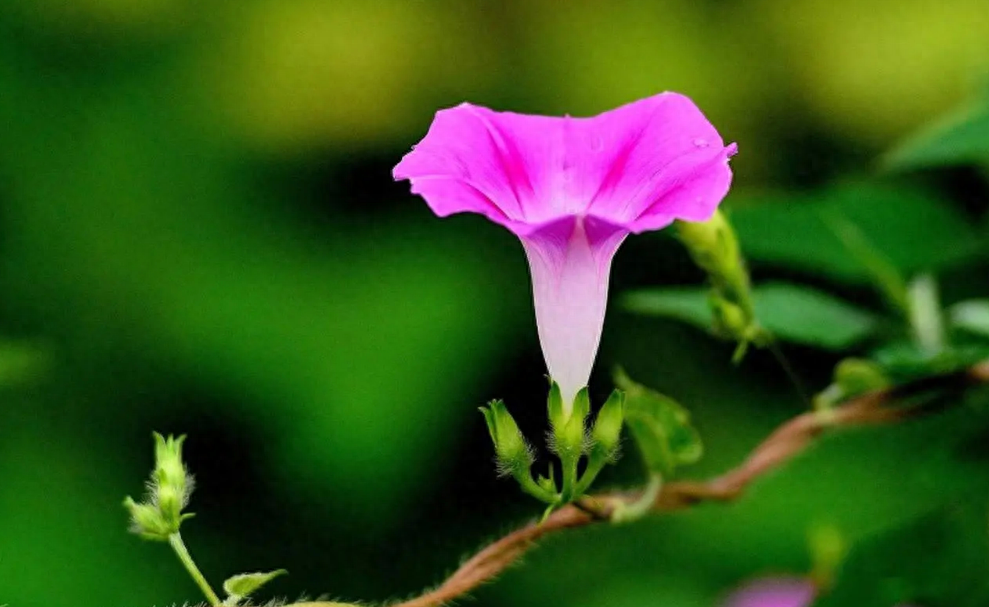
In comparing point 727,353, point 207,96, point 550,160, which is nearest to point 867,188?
point 550,160

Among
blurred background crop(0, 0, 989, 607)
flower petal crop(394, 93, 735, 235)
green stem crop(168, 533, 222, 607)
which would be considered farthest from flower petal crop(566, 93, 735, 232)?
blurred background crop(0, 0, 989, 607)

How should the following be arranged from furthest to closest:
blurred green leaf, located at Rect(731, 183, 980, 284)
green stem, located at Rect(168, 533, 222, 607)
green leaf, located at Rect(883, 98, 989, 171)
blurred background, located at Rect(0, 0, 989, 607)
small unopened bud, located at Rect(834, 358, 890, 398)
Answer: blurred background, located at Rect(0, 0, 989, 607) < blurred green leaf, located at Rect(731, 183, 980, 284) < green leaf, located at Rect(883, 98, 989, 171) < small unopened bud, located at Rect(834, 358, 890, 398) < green stem, located at Rect(168, 533, 222, 607)

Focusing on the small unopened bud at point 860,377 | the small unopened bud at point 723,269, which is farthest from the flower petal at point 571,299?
the small unopened bud at point 860,377

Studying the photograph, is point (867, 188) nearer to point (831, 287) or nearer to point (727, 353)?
point (727, 353)

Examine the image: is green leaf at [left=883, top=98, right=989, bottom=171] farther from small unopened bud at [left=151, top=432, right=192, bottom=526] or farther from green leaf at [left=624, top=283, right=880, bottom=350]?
small unopened bud at [left=151, top=432, right=192, bottom=526]

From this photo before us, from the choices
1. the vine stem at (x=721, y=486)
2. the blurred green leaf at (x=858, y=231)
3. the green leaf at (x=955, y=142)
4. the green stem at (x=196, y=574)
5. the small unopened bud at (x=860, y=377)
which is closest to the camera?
the green stem at (x=196, y=574)

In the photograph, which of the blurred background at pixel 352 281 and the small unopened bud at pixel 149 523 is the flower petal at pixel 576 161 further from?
the blurred background at pixel 352 281
